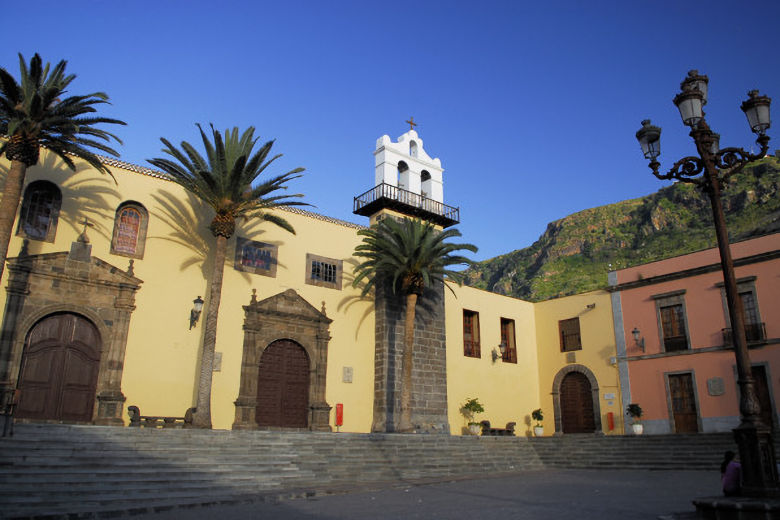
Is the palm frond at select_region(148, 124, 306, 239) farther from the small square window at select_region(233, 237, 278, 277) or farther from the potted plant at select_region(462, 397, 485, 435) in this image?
the potted plant at select_region(462, 397, 485, 435)

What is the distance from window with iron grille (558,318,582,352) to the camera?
82.2ft

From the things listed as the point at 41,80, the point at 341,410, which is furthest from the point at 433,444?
the point at 41,80

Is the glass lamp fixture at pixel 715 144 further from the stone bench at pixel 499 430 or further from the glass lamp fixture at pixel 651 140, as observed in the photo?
the stone bench at pixel 499 430

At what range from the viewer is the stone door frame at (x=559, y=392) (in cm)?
2338

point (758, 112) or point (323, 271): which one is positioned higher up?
point (323, 271)

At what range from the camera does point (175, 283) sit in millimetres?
17047

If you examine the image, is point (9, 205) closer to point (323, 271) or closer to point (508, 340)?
point (323, 271)

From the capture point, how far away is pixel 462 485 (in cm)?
1295

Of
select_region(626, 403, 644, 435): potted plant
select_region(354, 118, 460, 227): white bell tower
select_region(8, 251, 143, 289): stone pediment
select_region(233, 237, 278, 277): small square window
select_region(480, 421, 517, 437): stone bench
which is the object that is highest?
select_region(354, 118, 460, 227): white bell tower

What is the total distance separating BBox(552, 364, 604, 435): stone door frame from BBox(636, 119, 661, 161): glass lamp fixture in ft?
55.0

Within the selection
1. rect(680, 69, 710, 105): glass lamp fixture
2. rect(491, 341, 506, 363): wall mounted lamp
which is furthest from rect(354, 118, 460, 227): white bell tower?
rect(680, 69, 710, 105): glass lamp fixture

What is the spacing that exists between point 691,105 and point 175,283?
14.0m

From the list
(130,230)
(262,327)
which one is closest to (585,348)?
(262,327)

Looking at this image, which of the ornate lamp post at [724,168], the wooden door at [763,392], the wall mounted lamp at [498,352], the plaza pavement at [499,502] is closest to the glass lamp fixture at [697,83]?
the ornate lamp post at [724,168]
